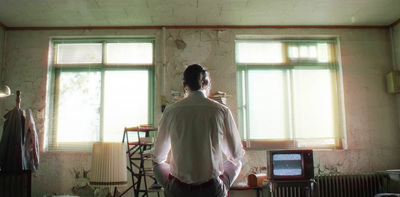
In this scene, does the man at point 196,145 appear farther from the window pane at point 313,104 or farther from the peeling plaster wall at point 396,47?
the peeling plaster wall at point 396,47

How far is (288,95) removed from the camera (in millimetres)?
4699

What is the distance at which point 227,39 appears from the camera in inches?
187

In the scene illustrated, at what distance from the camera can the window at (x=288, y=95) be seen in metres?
4.61

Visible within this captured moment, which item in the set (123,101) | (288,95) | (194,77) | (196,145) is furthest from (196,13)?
(196,145)

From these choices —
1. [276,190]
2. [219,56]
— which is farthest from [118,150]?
[219,56]

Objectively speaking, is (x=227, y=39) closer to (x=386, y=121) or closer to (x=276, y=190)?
(x=276, y=190)

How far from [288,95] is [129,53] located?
229 cm

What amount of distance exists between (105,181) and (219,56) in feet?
8.14

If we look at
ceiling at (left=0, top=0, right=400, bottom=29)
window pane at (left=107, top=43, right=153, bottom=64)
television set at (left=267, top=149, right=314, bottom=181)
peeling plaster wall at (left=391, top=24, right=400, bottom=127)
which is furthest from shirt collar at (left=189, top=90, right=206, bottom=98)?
peeling plaster wall at (left=391, top=24, right=400, bottom=127)

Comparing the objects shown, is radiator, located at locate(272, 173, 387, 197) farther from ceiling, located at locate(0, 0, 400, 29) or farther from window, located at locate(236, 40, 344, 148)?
ceiling, located at locate(0, 0, 400, 29)

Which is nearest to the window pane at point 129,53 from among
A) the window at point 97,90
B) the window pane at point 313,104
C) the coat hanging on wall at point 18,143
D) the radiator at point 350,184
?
the window at point 97,90

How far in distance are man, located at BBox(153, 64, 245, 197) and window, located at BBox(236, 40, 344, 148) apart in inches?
122

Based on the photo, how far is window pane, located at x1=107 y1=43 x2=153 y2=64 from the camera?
4.74m

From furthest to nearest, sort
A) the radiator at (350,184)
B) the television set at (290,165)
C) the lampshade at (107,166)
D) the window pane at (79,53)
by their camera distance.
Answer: the window pane at (79,53)
the radiator at (350,184)
the television set at (290,165)
the lampshade at (107,166)
